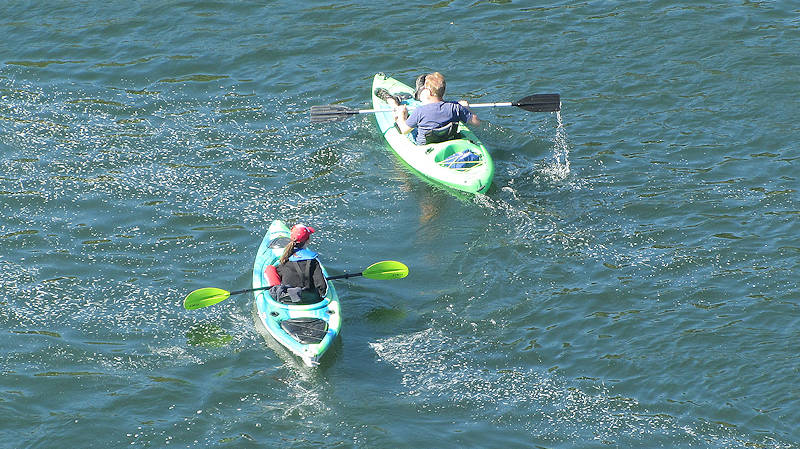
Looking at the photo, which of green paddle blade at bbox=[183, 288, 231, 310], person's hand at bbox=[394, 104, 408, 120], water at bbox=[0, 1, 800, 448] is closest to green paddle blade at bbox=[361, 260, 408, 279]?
water at bbox=[0, 1, 800, 448]

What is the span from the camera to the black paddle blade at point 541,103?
1469 cm

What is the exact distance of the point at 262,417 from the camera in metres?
9.83

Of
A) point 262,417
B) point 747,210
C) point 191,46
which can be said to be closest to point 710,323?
point 747,210

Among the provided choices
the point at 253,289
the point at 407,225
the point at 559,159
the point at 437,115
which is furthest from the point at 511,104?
Result: the point at 253,289

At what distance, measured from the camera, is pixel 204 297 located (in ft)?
36.2

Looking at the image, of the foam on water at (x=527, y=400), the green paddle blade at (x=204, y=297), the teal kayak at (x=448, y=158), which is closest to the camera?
the foam on water at (x=527, y=400)

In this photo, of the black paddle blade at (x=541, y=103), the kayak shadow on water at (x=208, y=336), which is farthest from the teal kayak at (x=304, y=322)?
the black paddle blade at (x=541, y=103)

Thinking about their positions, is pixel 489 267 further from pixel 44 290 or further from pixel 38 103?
pixel 38 103

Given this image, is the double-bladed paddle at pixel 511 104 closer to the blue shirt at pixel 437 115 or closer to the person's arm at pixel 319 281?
the blue shirt at pixel 437 115

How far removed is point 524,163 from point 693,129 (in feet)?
8.74

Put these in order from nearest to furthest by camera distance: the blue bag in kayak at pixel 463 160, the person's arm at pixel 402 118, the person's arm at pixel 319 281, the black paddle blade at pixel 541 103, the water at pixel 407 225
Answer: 1. the water at pixel 407 225
2. the person's arm at pixel 319 281
3. the blue bag in kayak at pixel 463 160
4. the black paddle blade at pixel 541 103
5. the person's arm at pixel 402 118

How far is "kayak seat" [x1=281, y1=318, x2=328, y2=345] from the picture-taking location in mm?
10500

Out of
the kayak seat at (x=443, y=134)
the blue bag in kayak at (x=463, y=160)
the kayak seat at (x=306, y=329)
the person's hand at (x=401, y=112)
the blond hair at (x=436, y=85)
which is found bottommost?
the kayak seat at (x=306, y=329)

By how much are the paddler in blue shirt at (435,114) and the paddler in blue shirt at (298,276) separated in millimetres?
3804
